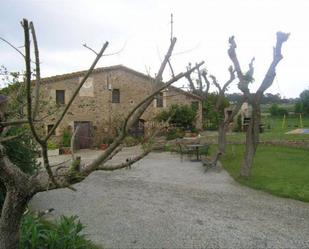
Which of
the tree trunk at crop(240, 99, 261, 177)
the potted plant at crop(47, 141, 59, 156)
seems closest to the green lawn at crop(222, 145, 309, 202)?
the tree trunk at crop(240, 99, 261, 177)

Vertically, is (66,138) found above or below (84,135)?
below

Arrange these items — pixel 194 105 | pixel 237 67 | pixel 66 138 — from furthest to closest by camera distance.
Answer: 1. pixel 194 105
2. pixel 66 138
3. pixel 237 67

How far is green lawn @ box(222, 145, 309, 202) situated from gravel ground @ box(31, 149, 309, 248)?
56cm

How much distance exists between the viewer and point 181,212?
8.28m

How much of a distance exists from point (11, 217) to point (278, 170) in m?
11.9

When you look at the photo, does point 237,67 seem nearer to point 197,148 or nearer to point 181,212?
point 197,148

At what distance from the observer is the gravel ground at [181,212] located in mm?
6527

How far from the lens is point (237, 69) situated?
1238 centimetres

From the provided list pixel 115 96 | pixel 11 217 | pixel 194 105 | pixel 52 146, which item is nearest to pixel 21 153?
pixel 11 217

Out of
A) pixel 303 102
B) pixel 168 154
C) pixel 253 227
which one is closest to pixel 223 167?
pixel 168 154

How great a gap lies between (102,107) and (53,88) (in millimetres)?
3748

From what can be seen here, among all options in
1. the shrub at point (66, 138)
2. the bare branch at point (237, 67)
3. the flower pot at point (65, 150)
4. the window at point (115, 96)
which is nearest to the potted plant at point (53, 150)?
the flower pot at point (65, 150)

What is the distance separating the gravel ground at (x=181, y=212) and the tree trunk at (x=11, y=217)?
3.33 metres

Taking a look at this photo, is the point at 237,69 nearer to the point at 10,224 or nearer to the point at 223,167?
the point at 223,167
